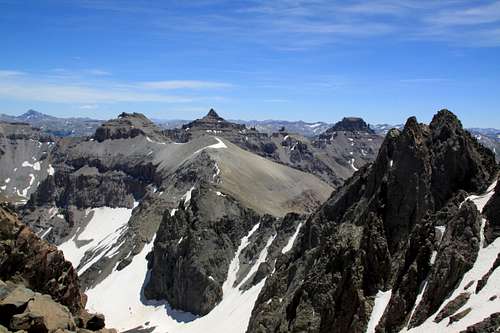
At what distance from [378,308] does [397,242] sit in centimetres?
1093

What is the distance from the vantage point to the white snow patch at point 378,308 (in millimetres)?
49750

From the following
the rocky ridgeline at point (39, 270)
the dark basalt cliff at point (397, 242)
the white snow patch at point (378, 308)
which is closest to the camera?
the rocky ridgeline at point (39, 270)

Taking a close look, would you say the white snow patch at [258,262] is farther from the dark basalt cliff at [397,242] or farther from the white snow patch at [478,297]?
the white snow patch at [478,297]

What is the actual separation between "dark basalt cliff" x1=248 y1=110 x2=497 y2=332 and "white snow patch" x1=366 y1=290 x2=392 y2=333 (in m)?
0.50

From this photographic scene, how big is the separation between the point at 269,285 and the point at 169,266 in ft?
173

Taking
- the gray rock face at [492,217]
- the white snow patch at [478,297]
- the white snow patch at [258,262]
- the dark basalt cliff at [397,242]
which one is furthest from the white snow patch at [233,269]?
the white snow patch at [478,297]

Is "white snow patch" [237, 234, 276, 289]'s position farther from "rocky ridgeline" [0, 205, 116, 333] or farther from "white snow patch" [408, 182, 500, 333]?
"white snow patch" [408, 182, 500, 333]

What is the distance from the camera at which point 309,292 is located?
59156mm

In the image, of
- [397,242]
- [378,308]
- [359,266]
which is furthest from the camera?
[397,242]

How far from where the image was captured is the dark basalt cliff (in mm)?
46375

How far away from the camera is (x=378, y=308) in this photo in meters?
51.9

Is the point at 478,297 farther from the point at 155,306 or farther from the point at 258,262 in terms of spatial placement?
the point at 155,306

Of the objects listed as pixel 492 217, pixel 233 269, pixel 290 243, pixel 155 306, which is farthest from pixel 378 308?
pixel 155 306

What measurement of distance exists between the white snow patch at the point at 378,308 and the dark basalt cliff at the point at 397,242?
502 millimetres
